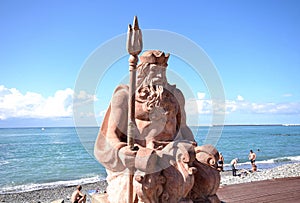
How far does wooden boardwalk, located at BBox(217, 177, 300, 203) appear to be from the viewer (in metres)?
3.88

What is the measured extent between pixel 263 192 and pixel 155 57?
3.10m

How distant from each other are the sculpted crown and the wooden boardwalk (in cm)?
228

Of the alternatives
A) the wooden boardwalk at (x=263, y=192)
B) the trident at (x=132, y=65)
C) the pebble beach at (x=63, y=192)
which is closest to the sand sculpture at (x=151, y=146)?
the trident at (x=132, y=65)

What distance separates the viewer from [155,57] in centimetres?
257

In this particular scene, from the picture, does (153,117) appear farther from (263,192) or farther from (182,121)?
(263,192)

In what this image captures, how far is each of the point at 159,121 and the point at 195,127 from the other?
1.51 ft

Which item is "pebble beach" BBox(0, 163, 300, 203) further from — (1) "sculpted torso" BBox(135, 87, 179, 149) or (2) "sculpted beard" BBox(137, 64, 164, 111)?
(2) "sculpted beard" BBox(137, 64, 164, 111)

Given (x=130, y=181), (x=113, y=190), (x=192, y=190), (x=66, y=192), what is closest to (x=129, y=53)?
(x=130, y=181)

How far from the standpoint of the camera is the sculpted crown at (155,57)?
2.57 metres

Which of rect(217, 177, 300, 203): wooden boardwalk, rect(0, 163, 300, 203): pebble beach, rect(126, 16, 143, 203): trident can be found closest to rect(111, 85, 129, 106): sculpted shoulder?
rect(126, 16, 143, 203): trident

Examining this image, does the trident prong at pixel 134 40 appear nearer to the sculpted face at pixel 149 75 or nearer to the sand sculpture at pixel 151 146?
the sand sculpture at pixel 151 146

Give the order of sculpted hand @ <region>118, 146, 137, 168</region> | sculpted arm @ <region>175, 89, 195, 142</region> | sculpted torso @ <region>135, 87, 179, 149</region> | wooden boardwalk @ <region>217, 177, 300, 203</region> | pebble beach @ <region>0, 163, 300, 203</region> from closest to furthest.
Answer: sculpted hand @ <region>118, 146, 137, 168</region> < sculpted torso @ <region>135, 87, 179, 149</region> < sculpted arm @ <region>175, 89, 195, 142</region> < wooden boardwalk @ <region>217, 177, 300, 203</region> < pebble beach @ <region>0, 163, 300, 203</region>

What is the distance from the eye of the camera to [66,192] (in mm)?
13445

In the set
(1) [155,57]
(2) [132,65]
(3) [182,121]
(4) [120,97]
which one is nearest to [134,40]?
(2) [132,65]
